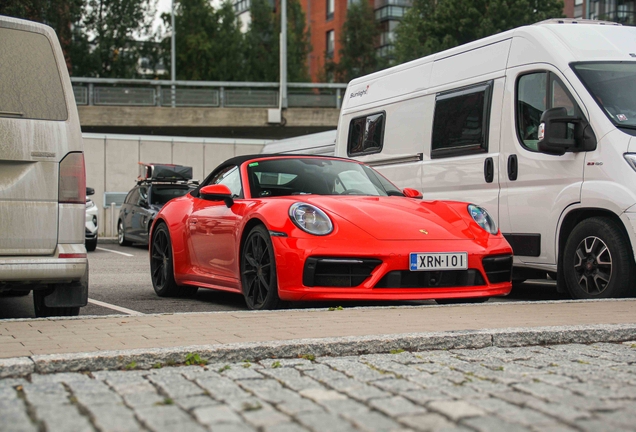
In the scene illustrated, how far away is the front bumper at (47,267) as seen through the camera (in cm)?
577

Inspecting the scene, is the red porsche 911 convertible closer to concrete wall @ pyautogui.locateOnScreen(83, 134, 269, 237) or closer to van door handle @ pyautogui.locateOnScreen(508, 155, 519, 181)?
van door handle @ pyautogui.locateOnScreen(508, 155, 519, 181)

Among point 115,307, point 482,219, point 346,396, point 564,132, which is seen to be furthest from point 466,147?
point 346,396

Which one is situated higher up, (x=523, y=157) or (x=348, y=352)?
(x=523, y=157)

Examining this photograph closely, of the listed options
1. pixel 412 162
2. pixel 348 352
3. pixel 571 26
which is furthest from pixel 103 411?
pixel 412 162

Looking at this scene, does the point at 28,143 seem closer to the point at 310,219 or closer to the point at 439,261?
the point at 310,219

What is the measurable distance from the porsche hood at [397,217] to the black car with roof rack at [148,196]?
1306cm

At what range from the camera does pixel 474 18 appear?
37.6 m

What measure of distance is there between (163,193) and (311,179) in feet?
43.2

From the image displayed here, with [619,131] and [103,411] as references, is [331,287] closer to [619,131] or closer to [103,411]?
[619,131]

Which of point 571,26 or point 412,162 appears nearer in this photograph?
point 571,26

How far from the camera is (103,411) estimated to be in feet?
11.5

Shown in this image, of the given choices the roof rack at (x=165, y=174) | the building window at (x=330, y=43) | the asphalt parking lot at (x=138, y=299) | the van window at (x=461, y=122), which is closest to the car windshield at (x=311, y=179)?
the asphalt parking lot at (x=138, y=299)

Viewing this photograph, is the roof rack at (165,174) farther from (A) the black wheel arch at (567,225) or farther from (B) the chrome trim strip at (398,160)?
(A) the black wheel arch at (567,225)

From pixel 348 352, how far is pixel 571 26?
492 cm
